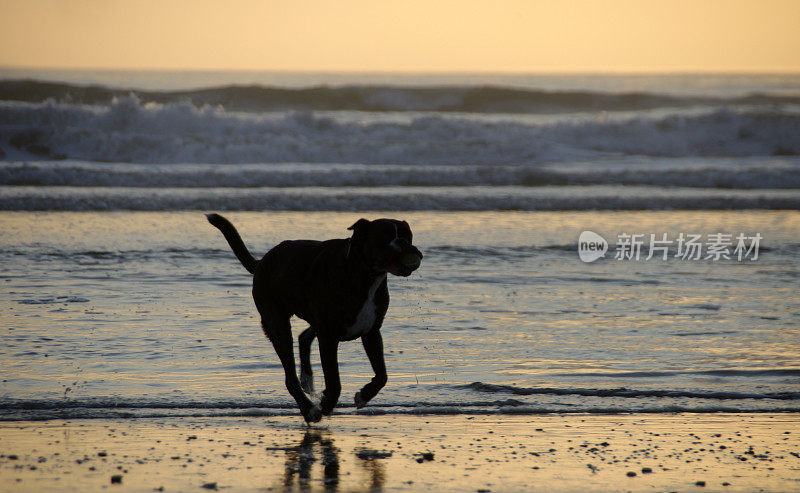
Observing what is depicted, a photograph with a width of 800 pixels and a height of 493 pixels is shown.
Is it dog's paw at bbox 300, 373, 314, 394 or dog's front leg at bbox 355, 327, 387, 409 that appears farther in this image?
dog's paw at bbox 300, 373, 314, 394

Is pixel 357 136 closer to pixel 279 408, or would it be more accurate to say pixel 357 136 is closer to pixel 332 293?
pixel 279 408

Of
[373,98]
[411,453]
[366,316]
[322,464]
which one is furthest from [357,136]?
[322,464]

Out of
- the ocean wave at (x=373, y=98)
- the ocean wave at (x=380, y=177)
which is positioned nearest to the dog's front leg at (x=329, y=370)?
the ocean wave at (x=380, y=177)

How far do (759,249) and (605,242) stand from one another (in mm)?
1942

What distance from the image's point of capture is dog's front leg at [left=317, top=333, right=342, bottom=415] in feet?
16.6

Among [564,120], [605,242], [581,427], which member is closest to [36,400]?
[581,427]

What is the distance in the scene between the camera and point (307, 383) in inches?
222

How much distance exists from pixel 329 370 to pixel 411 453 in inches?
27.4

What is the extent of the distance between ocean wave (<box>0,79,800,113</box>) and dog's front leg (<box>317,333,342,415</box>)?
28842 millimetres

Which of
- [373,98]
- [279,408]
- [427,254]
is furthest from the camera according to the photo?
[373,98]

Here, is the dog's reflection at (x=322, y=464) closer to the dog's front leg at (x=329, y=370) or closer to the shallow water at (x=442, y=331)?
the dog's front leg at (x=329, y=370)

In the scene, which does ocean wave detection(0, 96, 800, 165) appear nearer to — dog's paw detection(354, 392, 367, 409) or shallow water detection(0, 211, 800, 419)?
shallow water detection(0, 211, 800, 419)

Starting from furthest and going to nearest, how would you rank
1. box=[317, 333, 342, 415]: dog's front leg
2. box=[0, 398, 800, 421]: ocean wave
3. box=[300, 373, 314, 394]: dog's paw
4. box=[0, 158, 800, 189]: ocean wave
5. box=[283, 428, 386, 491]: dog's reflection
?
1. box=[0, 158, 800, 189]: ocean wave
2. box=[300, 373, 314, 394]: dog's paw
3. box=[0, 398, 800, 421]: ocean wave
4. box=[317, 333, 342, 415]: dog's front leg
5. box=[283, 428, 386, 491]: dog's reflection

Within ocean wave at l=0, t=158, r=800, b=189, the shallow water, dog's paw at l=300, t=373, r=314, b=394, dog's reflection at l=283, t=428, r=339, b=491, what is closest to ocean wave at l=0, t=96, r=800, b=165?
ocean wave at l=0, t=158, r=800, b=189
